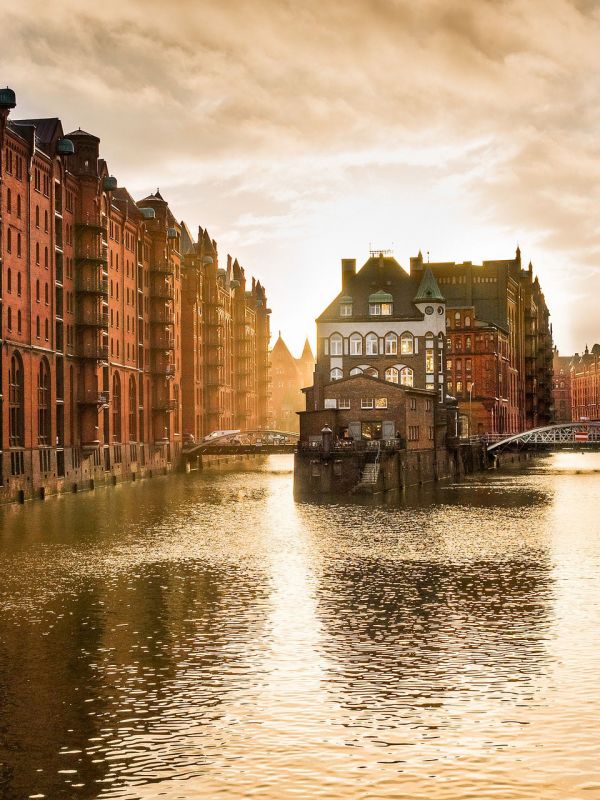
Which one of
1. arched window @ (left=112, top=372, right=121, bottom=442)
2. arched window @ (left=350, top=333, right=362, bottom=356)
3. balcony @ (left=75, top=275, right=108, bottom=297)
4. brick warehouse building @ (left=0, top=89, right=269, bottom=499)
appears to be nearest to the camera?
brick warehouse building @ (left=0, top=89, right=269, bottom=499)

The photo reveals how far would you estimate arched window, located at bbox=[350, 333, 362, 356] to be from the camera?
4673 inches

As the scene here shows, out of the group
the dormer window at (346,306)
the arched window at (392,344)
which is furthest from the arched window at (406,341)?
the dormer window at (346,306)

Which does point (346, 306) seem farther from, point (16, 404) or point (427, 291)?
point (16, 404)

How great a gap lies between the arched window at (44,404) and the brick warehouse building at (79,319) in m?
0.14

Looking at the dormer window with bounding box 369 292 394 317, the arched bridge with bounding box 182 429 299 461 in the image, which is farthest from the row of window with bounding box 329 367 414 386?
the arched bridge with bounding box 182 429 299 461

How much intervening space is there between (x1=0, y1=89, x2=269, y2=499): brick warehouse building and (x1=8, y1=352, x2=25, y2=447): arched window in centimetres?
7

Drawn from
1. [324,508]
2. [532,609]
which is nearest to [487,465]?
[324,508]

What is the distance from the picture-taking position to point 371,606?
109 feet

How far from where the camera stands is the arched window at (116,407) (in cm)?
10012

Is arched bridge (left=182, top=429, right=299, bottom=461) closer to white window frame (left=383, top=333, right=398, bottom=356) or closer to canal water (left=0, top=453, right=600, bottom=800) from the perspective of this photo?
white window frame (left=383, top=333, right=398, bottom=356)

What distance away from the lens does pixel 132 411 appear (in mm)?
107750

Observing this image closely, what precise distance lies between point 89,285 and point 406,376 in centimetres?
3966

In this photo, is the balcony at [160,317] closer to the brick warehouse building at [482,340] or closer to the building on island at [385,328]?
the building on island at [385,328]

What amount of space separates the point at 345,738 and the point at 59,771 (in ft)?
16.7
